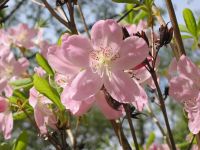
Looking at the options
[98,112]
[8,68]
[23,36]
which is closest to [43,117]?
[8,68]

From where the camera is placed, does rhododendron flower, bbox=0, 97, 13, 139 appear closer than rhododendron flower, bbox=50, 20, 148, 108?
No

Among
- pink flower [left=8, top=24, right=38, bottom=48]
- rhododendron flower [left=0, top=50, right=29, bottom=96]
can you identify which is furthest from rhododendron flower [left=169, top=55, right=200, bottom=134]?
pink flower [left=8, top=24, right=38, bottom=48]

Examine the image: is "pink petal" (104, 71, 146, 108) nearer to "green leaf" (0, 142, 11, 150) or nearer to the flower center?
the flower center

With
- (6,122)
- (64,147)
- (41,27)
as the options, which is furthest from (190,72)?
(41,27)

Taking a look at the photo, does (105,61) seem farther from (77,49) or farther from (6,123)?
(6,123)

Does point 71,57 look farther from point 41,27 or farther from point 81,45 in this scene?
point 41,27

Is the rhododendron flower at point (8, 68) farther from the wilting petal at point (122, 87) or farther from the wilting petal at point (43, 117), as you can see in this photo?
the wilting petal at point (122, 87)

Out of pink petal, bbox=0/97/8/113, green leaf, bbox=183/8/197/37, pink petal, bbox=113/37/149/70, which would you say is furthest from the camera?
green leaf, bbox=183/8/197/37

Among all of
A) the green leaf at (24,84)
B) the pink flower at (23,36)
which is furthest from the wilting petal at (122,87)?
the pink flower at (23,36)
